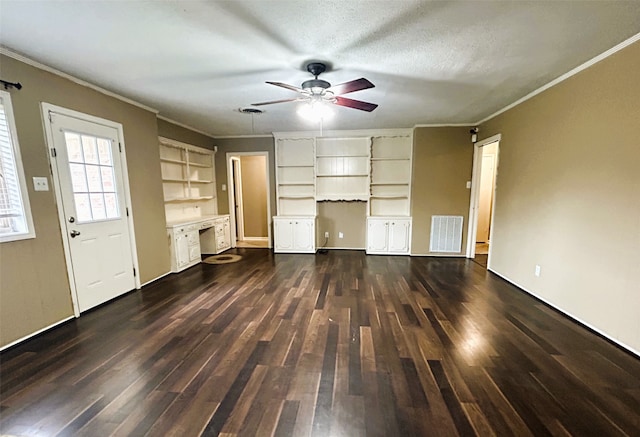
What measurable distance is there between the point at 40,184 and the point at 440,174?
5.63 meters

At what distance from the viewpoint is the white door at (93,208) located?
9.18 ft

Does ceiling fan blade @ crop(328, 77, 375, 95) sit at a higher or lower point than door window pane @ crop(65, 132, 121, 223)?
higher

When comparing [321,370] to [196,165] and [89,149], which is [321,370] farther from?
[196,165]

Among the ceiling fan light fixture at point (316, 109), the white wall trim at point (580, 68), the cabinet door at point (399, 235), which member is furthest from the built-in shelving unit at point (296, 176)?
the white wall trim at point (580, 68)

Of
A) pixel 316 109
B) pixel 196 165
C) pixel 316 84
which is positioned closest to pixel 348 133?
pixel 316 109

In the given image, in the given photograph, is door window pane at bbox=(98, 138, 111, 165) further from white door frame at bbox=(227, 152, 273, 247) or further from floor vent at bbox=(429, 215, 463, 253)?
floor vent at bbox=(429, 215, 463, 253)

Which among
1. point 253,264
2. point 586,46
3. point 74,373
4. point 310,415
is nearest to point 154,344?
point 74,373

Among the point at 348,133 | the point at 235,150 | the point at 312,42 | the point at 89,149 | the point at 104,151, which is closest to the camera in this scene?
the point at 312,42

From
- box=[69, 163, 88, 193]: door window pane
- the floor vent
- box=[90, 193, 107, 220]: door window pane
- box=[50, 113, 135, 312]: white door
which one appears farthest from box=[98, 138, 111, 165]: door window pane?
the floor vent

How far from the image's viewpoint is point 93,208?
3.09 meters

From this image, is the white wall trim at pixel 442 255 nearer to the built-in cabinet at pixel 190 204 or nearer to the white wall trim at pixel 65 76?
the built-in cabinet at pixel 190 204

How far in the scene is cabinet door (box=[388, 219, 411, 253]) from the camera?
5422mm

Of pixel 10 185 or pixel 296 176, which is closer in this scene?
pixel 10 185

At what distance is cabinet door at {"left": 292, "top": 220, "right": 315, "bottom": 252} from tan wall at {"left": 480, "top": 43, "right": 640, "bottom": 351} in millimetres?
3457
